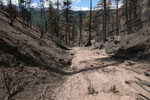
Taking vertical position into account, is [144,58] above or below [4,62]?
below

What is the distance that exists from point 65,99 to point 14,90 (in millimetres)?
1756

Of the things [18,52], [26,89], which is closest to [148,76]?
[26,89]

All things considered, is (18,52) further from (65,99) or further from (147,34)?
(147,34)

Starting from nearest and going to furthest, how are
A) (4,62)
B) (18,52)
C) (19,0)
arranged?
(4,62), (18,52), (19,0)

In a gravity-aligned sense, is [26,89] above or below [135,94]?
above

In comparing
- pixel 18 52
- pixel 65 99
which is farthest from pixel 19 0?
pixel 65 99

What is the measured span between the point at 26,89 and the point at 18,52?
225cm

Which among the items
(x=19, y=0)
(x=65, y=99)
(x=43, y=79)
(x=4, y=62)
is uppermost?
(x=19, y=0)

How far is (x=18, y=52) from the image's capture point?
17.0 ft

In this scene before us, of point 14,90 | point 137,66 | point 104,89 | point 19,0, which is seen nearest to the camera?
point 14,90

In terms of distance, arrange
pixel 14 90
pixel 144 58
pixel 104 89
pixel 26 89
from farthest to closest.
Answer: pixel 144 58
pixel 104 89
pixel 26 89
pixel 14 90

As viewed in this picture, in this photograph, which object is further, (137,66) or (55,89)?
(137,66)

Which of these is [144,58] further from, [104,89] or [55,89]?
[55,89]

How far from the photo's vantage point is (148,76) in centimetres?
576
